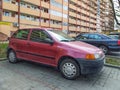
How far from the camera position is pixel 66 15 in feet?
181

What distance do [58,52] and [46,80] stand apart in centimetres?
95

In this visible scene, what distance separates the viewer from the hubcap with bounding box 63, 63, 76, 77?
17.1ft

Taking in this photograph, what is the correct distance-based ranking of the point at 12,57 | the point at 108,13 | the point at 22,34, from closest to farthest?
the point at 22,34 → the point at 12,57 → the point at 108,13

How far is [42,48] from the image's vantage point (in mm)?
5809

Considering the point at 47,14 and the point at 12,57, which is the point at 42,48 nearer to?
the point at 12,57

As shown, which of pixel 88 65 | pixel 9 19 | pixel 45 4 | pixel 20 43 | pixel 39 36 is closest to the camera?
pixel 88 65

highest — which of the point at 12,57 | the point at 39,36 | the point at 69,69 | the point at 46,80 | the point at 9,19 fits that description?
the point at 9,19

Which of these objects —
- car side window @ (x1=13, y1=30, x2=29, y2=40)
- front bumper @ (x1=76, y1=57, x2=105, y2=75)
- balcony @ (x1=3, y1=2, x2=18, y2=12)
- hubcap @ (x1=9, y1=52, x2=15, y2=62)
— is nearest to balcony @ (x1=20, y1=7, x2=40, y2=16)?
balcony @ (x1=3, y1=2, x2=18, y2=12)

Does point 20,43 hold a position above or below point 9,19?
below

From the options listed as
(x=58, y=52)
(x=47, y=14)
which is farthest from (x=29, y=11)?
(x=58, y=52)

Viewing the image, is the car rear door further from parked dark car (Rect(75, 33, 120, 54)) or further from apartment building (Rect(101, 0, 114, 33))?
parked dark car (Rect(75, 33, 120, 54))

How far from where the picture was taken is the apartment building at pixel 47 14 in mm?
31953

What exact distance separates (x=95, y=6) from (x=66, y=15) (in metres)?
28.4

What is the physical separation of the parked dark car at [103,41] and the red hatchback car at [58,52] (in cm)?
528
